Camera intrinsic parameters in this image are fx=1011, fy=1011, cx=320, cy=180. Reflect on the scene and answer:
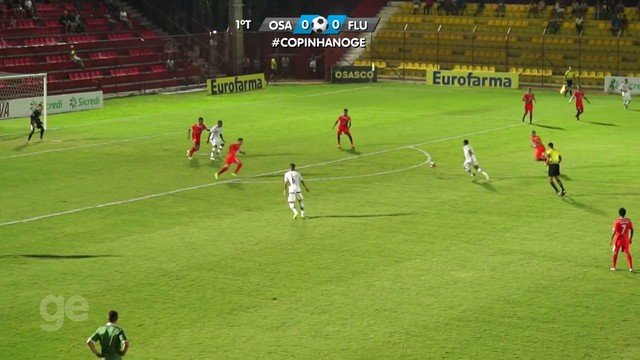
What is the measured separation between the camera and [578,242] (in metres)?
27.3

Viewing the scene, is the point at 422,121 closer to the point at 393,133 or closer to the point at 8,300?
the point at 393,133

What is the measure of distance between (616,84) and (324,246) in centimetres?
4267

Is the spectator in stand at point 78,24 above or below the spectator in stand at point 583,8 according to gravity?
below

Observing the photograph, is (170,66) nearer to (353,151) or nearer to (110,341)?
(353,151)

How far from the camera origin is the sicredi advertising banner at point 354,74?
72.9m

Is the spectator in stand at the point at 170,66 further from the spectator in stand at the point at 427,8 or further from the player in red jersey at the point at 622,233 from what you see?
the player in red jersey at the point at 622,233

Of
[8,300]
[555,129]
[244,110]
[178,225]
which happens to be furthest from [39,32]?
[8,300]

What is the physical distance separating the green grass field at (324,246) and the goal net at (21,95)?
113 inches

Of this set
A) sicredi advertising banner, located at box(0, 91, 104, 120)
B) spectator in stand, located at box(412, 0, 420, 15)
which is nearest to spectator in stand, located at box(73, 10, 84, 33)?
sicredi advertising banner, located at box(0, 91, 104, 120)

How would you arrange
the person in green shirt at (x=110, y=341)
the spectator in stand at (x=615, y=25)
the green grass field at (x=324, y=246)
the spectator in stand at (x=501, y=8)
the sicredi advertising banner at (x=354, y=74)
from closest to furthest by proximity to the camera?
the person in green shirt at (x=110, y=341), the green grass field at (x=324, y=246), the spectator in stand at (x=615, y=25), the sicredi advertising banner at (x=354, y=74), the spectator in stand at (x=501, y=8)

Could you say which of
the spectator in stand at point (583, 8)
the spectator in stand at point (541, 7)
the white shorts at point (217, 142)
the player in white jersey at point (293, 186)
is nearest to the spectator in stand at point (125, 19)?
the spectator in stand at point (541, 7)

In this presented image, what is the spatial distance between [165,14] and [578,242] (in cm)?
5644

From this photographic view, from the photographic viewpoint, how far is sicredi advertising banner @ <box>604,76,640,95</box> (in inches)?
2512

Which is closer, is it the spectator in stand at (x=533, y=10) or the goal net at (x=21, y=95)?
the goal net at (x=21, y=95)
